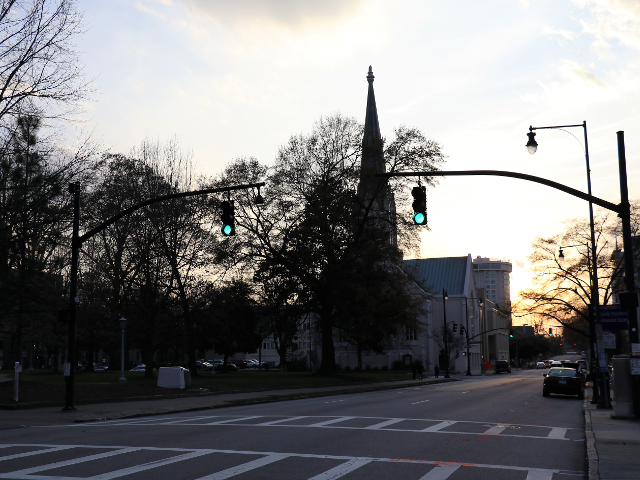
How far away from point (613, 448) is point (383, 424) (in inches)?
224

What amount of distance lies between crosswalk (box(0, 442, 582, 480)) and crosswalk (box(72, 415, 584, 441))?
447 cm

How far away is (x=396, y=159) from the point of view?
43625mm

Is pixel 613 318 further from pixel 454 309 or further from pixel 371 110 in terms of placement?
pixel 454 309

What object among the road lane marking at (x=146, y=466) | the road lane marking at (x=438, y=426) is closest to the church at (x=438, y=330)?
the road lane marking at (x=438, y=426)

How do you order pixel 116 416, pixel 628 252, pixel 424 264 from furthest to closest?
pixel 424 264, pixel 116 416, pixel 628 252

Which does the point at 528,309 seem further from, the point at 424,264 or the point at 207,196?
the point at 424,264

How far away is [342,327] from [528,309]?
18.7m

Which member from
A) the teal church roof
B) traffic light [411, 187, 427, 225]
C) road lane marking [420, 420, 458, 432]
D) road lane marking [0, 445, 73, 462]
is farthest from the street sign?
the teal church roof

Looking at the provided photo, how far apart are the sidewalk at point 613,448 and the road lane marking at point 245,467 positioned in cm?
461

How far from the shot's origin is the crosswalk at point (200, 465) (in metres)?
8.66

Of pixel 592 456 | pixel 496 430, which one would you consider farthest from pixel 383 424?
pixel 592 456

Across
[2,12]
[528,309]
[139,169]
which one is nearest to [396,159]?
[139,169]

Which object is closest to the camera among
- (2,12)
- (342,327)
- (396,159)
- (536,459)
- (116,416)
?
(536,459)

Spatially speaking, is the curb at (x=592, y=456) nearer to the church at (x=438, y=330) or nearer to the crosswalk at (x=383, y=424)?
the crosswalk at (x=383, y=424)
